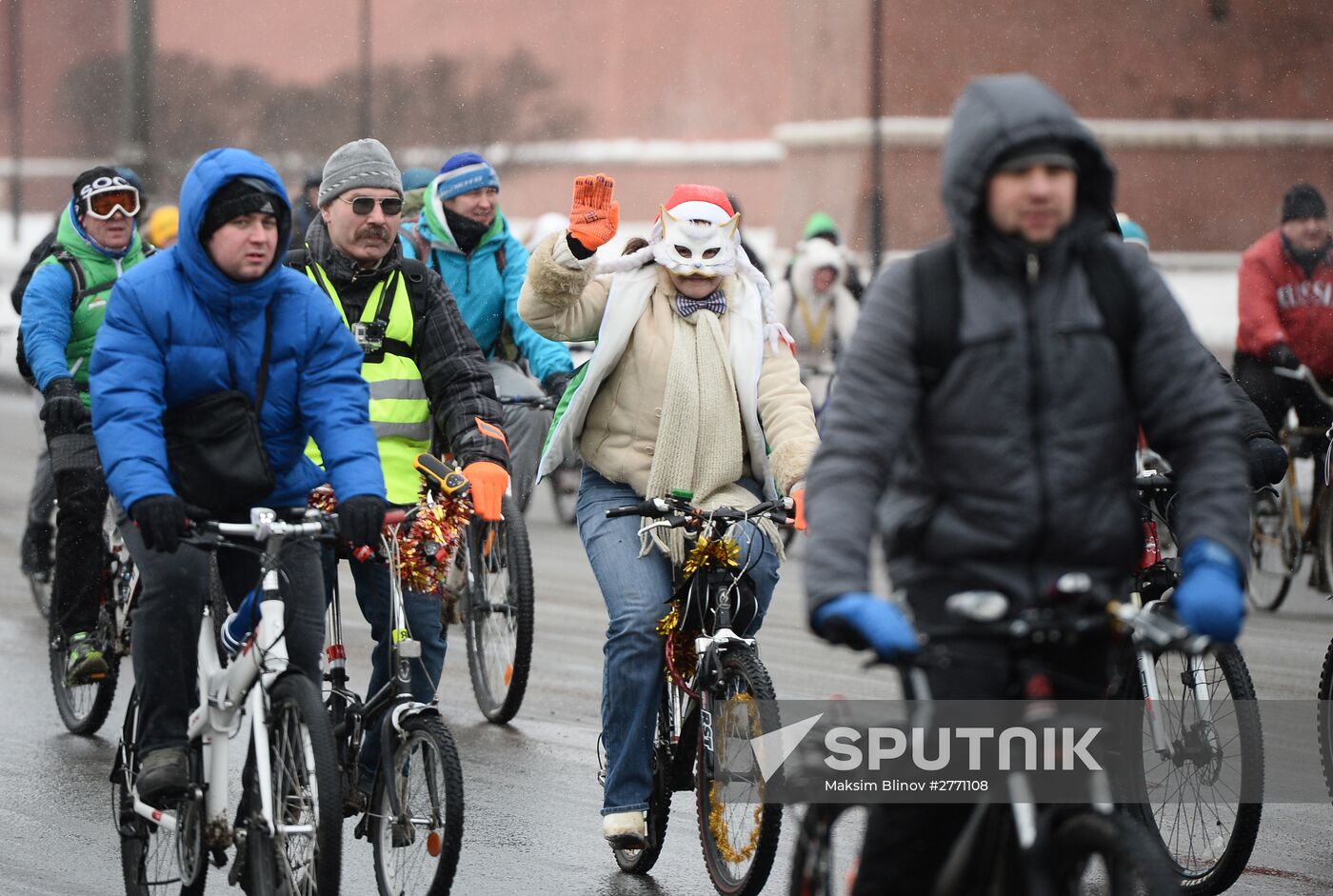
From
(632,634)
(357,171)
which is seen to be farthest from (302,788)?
(357,171)

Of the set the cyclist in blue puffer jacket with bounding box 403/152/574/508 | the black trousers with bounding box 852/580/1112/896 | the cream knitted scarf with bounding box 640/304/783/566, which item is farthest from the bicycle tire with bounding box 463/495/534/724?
the black trousers with bounding box 852/580/1112/896

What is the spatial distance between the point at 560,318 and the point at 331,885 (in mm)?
1857

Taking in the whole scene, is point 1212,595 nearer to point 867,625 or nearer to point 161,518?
point 867,625

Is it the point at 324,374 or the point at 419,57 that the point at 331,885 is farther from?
the point at 419,57

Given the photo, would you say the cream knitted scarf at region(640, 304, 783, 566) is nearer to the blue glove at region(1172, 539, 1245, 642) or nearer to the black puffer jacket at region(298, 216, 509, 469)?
the black puffer jacket at region(298, 216, 509, 469)

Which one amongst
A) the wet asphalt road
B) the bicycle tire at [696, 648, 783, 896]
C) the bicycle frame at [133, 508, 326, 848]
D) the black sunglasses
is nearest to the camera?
the bicycle frame at [133, 508, 326, 848]

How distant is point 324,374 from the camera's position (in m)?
5.48

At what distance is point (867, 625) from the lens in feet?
12.6

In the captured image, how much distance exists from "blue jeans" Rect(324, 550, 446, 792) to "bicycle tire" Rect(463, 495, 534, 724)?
63.8 inches

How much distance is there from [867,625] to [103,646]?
5.06 metres

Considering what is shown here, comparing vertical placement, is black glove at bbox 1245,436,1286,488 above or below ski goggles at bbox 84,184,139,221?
below

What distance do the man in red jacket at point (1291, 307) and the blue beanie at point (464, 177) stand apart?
14.5ft

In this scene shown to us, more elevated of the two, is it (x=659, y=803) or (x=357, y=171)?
(x=357, y=171)

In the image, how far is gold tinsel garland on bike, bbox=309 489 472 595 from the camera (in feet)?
20.1
